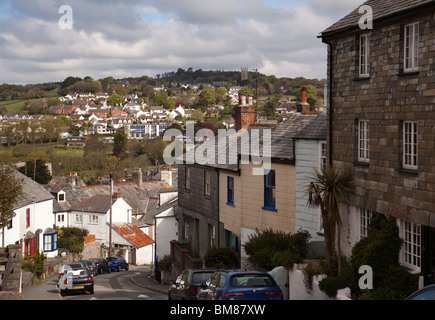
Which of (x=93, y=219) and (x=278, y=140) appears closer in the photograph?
(x=278, y=140)

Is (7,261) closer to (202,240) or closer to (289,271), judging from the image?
(202,240)

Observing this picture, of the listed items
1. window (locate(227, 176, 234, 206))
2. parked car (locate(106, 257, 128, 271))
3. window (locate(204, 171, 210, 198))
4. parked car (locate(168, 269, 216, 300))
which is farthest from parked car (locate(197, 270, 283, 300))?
parked car (locate(106, 257, 128, 271))

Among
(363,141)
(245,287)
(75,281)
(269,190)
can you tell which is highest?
(363,141)

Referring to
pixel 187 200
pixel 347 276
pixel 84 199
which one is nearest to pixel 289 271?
pixel 347 276

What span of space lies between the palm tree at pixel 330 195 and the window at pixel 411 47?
152 inches

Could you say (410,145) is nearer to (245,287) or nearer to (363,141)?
(363,141)

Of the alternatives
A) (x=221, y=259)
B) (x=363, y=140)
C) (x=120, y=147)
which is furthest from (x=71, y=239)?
(x=120, y=147)

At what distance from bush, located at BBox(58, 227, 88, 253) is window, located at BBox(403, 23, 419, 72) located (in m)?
51.5

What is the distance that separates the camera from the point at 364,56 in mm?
19109

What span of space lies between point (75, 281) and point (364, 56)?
60.5 ft

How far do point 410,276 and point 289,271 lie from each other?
15.0 ft

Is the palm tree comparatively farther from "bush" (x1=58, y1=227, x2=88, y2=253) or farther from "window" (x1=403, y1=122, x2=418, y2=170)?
Answer: "bush" (x1=58, y1=227, x2=88, y2=253)

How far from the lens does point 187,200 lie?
36.6m

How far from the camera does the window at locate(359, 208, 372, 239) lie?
730 inches
